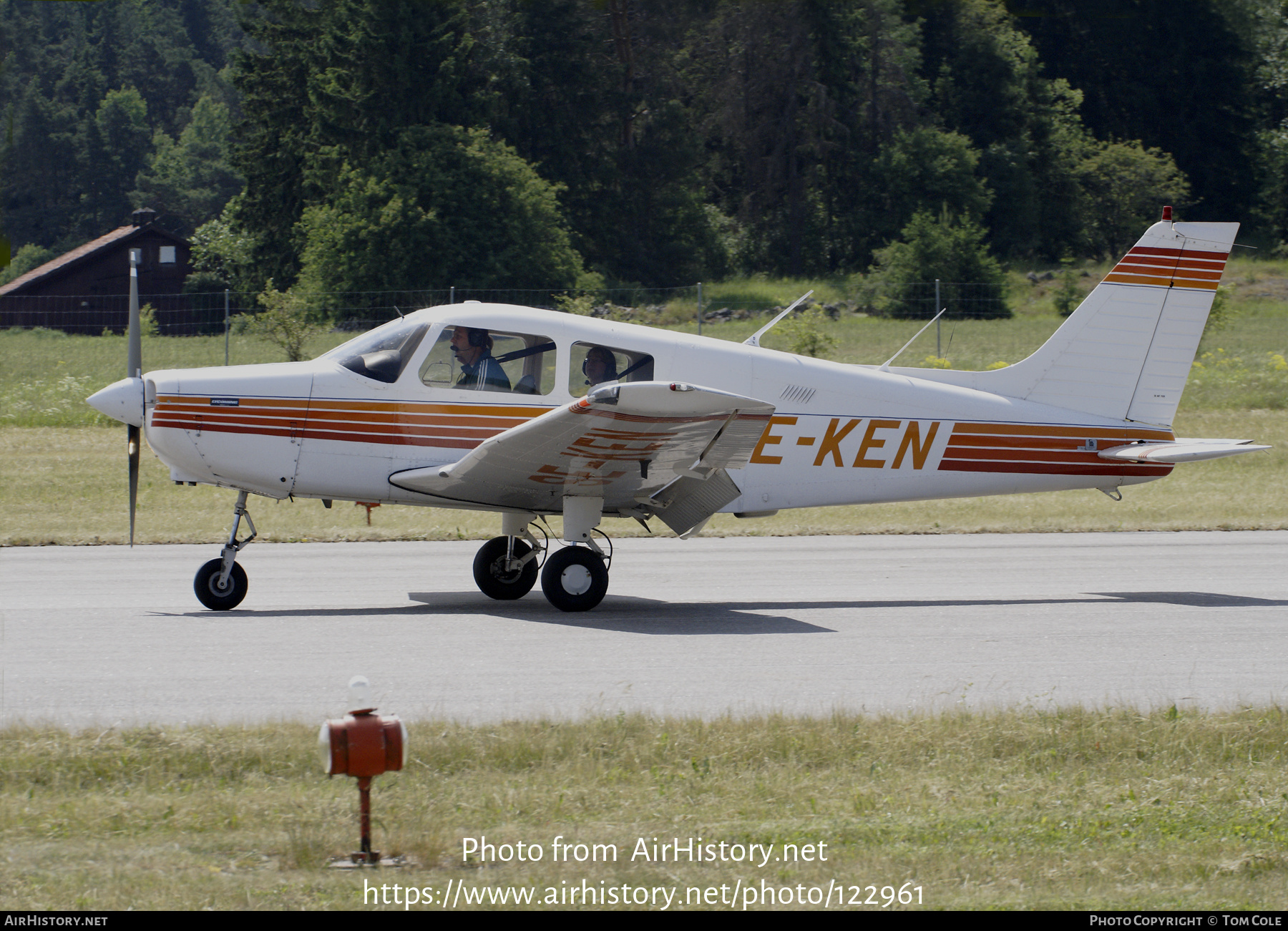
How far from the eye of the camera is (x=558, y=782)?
526 centimetres

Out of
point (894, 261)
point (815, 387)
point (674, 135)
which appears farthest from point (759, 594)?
point (674, 135)

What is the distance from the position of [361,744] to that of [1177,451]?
26.0ft

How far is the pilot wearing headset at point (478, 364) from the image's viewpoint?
955 cm

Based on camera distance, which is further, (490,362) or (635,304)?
(635,304)

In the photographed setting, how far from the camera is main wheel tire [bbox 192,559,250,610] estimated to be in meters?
9.21

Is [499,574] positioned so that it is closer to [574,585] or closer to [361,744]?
[574,585]

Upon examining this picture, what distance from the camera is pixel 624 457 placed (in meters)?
8.84

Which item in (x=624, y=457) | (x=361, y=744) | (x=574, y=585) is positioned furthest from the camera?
(x=574, y=585)

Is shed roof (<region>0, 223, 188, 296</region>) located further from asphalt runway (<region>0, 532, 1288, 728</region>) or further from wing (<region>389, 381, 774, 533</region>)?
wing (<region>389, 381, 774, 533</region>)

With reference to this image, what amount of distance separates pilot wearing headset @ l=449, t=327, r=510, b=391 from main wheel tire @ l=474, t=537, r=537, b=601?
1.27 m

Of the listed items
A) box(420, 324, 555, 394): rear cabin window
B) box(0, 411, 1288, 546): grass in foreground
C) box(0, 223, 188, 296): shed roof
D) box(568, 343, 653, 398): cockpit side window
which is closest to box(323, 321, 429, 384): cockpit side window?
box(420, 324, 555, 394): rear cabin window

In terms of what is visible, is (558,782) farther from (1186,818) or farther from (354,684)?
(1186,818)

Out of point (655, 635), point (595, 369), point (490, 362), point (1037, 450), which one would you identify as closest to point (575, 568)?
point (655, 635)

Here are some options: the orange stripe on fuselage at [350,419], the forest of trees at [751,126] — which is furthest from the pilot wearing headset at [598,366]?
the forest of trees at [751,126]
